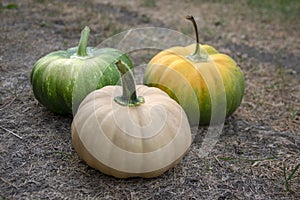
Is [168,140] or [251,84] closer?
[168,140]

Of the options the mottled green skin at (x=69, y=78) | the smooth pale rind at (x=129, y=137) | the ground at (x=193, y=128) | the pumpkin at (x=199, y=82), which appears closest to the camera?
the smooth pale rind at (x=129, y=137)

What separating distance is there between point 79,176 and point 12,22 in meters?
2.75

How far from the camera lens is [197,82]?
2564mm

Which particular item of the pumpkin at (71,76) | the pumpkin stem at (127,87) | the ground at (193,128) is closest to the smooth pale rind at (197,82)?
the ground at (193,128)

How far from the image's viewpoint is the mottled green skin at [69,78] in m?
2.45

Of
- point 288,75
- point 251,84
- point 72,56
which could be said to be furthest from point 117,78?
point 288,75

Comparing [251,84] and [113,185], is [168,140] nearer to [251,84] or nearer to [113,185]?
[113,185]

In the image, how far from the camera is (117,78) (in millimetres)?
2590

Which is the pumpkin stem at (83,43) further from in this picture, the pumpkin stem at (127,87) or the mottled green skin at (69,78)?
the pumpkin stem at (127,87)

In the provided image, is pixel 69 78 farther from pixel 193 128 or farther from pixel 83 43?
pixel 193 128

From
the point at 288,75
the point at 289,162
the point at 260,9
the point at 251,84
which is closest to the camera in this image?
the point at 289,162

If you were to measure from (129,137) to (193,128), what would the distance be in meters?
0.78

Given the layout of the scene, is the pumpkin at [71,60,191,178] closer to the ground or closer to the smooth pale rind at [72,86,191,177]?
the smooth pale rind at [72,86,191,177]

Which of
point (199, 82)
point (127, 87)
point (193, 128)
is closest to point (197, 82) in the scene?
point (199, 82)
